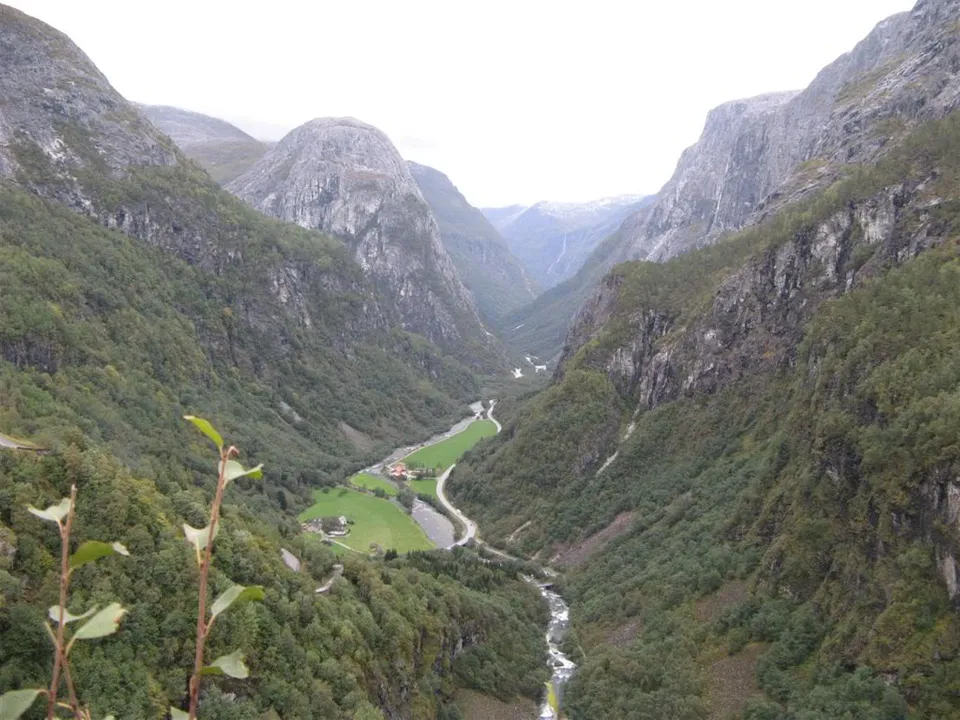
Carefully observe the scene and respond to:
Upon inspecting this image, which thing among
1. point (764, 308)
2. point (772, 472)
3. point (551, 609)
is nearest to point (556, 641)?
point (551, 609)

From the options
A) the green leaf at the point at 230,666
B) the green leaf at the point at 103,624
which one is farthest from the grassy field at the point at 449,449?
the green leaf at the point at 103,624

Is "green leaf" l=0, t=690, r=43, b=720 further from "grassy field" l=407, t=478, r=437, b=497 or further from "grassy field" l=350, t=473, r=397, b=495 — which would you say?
"grassy field" l=350, t=473, r=397, b=495

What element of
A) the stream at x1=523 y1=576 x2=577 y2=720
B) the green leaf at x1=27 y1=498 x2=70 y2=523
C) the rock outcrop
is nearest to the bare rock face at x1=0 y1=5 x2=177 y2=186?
the rock outcrop

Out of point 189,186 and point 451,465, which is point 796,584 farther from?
point 189,186

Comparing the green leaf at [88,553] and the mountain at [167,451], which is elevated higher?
the green leaf at [88,553]

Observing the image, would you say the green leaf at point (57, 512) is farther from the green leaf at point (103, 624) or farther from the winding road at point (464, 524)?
the winding road at point (464, 524)
